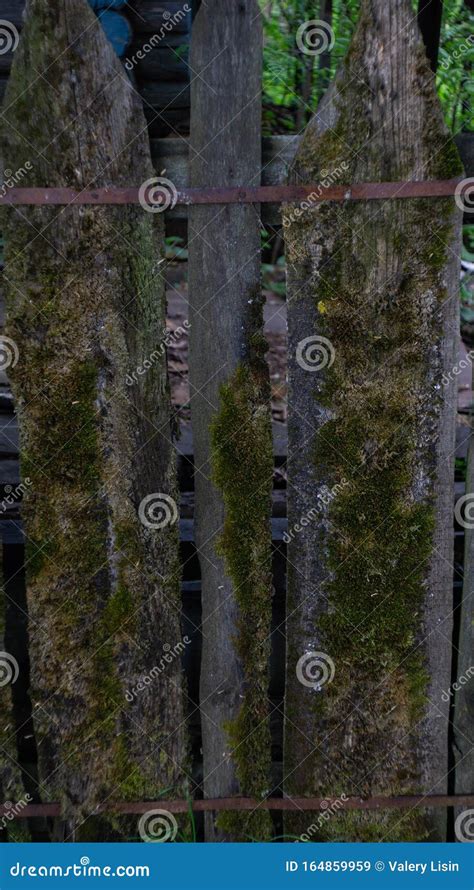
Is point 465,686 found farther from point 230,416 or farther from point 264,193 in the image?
point 264,193

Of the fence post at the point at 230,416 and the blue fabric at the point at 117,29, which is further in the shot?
the blue fabric at the point at 117,29

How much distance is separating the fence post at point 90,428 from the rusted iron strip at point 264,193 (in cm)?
3

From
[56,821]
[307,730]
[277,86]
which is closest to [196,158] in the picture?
[307,730]

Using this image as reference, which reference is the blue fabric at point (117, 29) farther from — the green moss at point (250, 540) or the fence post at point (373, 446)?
the green moss at point (250, 540)

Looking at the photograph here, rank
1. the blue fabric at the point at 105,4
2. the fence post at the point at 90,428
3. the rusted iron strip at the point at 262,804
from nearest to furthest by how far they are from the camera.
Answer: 1. the fence post at the point at 90,428
2. the rusted iron strip at the point at 262,804
3. the blue fabric at the point at 105,4

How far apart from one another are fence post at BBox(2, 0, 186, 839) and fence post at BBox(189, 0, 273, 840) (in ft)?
0.40

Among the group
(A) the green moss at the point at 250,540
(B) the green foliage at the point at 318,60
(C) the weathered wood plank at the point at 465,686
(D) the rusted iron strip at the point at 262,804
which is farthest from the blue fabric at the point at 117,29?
(D) the rusted iron strip at the point at 262,804

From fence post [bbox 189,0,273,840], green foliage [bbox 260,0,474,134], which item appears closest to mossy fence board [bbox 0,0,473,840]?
fence post [bbox 189,0,273,840]

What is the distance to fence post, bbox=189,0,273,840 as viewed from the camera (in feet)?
6.88

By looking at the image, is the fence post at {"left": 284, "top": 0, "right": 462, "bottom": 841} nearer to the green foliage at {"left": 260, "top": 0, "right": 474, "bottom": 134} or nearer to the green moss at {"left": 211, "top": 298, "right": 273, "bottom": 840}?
the green moss at {"left": 211, "top": 298, "right": 273, "bottom": 840}

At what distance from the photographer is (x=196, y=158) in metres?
2.14

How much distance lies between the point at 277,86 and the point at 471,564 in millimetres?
3447

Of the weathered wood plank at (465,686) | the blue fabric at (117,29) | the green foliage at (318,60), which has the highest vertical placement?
the green foliage at (318,60)

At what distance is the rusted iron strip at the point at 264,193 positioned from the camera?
212 centimetres
